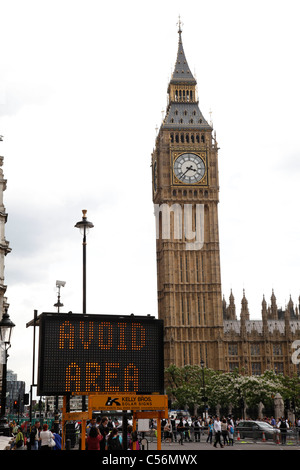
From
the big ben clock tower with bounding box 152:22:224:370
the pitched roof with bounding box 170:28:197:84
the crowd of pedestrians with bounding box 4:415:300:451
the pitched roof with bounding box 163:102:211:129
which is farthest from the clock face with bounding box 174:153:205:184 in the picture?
the crowd of pedestrians with bounding box 4:415:300:451

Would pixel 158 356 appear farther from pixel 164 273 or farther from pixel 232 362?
pixel 232 362

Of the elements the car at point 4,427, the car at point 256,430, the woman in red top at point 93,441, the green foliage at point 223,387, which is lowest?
the car at point 256,430

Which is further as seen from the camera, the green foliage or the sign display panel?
the green foliage

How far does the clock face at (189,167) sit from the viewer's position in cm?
9788

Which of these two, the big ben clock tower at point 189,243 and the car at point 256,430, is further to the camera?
the big ben clock tower at point 189,243

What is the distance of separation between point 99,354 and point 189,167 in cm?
8693

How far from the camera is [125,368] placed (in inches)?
501

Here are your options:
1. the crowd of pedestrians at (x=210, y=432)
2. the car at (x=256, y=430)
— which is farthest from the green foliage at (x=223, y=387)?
the crowd of pedestrians at (x=210, y=432)

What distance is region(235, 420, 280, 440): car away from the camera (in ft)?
117

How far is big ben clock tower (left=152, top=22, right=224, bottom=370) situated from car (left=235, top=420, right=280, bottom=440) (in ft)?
174

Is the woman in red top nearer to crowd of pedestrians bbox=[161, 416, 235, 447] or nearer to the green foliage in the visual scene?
crowd of pedestrians bbox=[161, 416, 235, 447]

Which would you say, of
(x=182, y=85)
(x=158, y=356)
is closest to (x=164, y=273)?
(x=182, y=85)

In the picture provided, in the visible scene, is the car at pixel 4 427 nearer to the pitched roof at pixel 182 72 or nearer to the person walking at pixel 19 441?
the person walking at pixel 19 441

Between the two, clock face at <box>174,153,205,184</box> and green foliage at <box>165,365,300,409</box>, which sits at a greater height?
clock face at <box>174,153,205,184</box>
